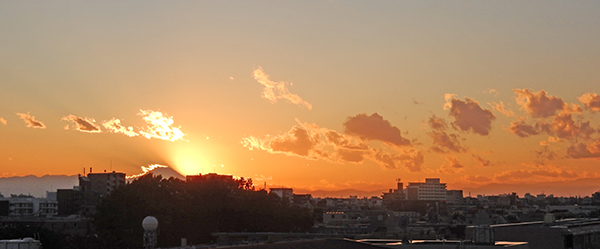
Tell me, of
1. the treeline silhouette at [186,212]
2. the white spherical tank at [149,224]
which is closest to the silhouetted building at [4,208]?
the treeline silhouette at [186,212]

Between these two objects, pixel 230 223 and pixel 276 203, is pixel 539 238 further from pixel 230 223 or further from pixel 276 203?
pixel 276 203

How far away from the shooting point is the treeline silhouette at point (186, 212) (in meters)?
94.6

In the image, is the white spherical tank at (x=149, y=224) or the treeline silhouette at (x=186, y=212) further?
the treeline silhouette at (x=186, y=212)

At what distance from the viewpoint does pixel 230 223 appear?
122188 millimetres

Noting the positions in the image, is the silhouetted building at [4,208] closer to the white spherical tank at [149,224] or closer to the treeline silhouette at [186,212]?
the treeline silhouette at [186,212]

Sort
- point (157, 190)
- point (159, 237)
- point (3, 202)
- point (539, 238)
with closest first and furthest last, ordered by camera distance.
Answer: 1. point (539, 238)
2. point (159, 237)
3. point (157, 190)
4. point (3, 202)

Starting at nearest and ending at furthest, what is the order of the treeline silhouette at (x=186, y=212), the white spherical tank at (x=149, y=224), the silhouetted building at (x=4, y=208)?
the white spherical tank at (x=149, y=224) < the treeline silhouette at (x=186, y=212) < the silhouetted building at (x=4, y=208)

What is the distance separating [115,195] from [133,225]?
5318mm

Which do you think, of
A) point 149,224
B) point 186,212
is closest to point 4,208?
point 186,212

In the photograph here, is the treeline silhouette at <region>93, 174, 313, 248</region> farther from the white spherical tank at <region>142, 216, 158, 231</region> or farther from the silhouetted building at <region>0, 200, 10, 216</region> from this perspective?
the silhouetted building at <region>0, 200, 10, 216</region>

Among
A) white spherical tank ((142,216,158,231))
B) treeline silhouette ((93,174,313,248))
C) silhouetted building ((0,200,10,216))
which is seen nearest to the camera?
white spherical tank ((142,216,158,231))

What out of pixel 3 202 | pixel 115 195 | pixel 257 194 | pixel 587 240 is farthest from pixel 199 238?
pixel 3 202

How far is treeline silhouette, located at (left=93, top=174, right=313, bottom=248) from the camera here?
9456 cm

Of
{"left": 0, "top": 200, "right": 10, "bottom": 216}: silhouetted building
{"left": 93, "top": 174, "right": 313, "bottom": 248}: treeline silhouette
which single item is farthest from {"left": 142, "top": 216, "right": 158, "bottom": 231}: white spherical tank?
{"left": 0, "top": 200, "right": 10, "bottom": 216}: silhouetted building
